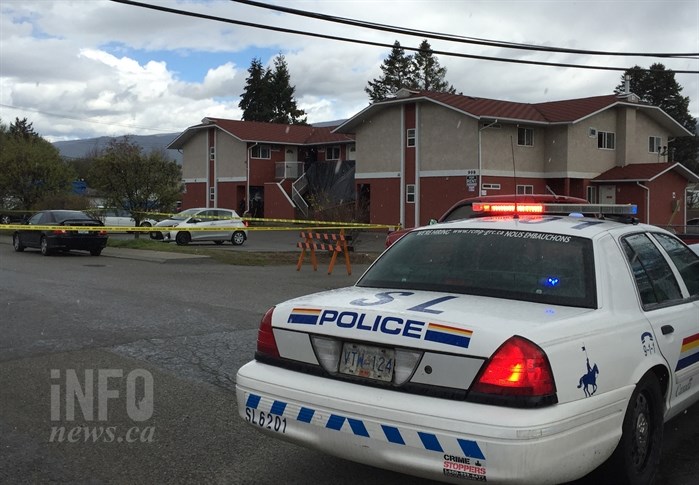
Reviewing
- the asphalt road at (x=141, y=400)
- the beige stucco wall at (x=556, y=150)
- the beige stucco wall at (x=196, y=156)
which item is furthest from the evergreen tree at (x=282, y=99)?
the asphalt road at (x=141, y=400)

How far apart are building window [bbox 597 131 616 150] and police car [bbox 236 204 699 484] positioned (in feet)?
121

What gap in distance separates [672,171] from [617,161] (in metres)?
2.94

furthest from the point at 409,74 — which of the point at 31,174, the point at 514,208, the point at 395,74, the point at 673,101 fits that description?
the point at 514,208

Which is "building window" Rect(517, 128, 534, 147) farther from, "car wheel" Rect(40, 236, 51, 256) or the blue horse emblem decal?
the blue horse emblem decal

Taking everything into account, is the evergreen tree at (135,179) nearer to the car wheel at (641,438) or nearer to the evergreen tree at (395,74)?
the car wheel at (641,438)

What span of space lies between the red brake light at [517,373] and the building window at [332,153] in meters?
47.8

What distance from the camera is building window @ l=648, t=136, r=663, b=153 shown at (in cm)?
4288

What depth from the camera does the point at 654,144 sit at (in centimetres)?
4341

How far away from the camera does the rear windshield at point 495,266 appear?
13.5 feet

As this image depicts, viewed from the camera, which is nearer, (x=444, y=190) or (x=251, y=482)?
(x=251, y=482)

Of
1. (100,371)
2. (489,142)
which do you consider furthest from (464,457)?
(489,142)

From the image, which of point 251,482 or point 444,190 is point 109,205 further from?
point 251,482

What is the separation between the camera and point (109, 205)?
2677 cm

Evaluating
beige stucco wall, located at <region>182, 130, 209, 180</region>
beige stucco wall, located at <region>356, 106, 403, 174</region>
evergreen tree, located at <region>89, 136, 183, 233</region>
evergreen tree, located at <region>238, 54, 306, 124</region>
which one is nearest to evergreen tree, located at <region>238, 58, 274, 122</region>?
evergreen tree, located at <region>238, 54, 306, 124</region>
